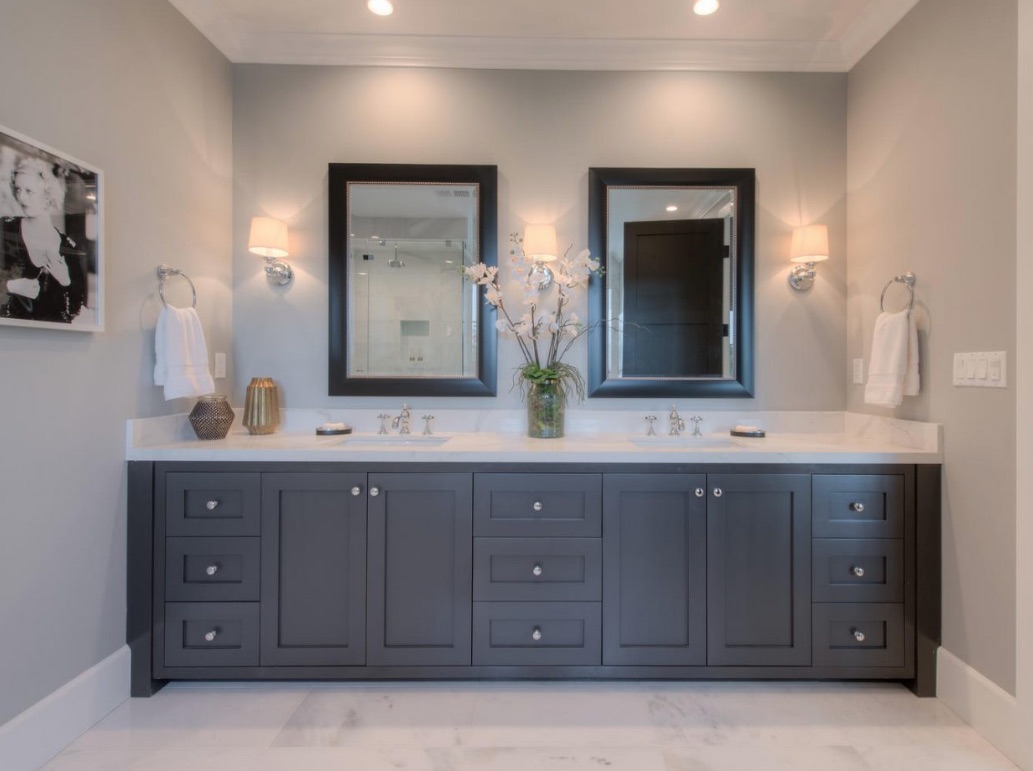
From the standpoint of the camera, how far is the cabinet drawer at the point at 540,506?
1.76 metres

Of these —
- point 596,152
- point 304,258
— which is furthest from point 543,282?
point 304,258

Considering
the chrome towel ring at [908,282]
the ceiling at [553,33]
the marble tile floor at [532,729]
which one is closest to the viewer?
the marble tile floor at [532,729]

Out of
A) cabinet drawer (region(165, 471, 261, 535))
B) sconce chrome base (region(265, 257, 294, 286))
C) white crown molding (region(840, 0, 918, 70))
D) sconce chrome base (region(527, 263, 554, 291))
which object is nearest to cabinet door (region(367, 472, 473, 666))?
cabinet drawer (region(165, 471, 261, 535))

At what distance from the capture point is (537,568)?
1764 millimetres

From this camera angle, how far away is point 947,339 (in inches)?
67.8

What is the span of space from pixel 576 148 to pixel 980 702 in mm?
2505

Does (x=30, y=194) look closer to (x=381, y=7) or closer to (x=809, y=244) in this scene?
(x=381, y=7)

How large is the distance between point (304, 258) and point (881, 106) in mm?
2543

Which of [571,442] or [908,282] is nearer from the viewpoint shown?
[908,282]

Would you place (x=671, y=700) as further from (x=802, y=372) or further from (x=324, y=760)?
(x=802, y=372)

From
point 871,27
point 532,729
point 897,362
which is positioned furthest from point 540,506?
point 871,27

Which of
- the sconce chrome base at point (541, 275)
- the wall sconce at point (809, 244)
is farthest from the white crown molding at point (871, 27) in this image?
the sconce chrome base at point (541, 275)

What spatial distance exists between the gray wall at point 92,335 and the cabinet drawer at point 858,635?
8.06ft

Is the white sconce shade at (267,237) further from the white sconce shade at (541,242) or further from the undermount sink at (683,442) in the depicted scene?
the undermount sink at (683,442)
